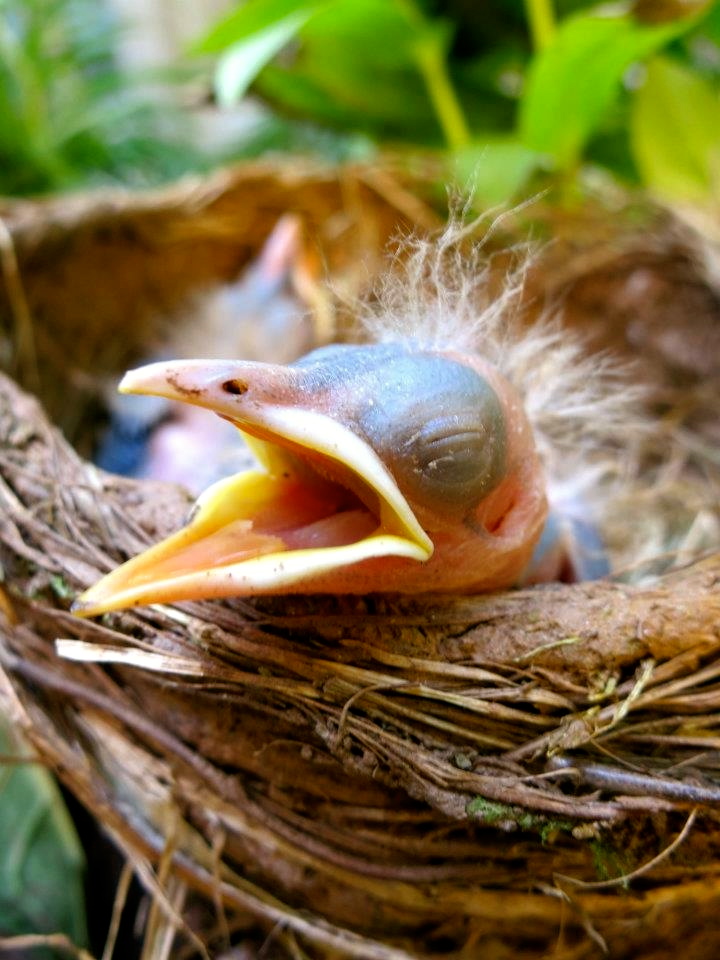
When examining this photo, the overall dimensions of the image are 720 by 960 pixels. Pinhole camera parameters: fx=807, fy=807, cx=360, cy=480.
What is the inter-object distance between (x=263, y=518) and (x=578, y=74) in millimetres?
858

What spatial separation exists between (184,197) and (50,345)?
1.05ft

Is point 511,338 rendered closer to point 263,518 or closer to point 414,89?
point 263,518

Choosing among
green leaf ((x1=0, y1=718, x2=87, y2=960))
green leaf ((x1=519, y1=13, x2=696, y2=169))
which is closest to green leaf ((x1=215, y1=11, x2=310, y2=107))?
green leaf ((x1=519, y1=13, x2=696, y2=169))

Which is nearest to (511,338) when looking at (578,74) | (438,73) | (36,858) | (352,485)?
(352,485)

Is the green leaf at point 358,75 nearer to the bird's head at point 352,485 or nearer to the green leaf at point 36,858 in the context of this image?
the bird's head at point 352,485

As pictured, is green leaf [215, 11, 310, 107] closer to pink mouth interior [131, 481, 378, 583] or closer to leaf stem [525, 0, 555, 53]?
leaf stem [525, 0, 555, 53]

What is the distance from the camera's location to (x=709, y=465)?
1.15 meters

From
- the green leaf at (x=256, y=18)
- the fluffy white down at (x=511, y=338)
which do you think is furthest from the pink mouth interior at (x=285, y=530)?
the green leaf at (x=256, y=18)

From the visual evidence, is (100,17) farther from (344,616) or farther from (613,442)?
(344,616)

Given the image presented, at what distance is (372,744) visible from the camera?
50 cm

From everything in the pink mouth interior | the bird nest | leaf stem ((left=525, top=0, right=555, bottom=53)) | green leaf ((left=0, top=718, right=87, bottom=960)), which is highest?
leaf stem ((left=525, top=0, right=555, bottom=53))

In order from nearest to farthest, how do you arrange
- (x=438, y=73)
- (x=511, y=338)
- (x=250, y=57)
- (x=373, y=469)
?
(x=373, y=469), (x=511, y=338), (x=250, y=57), (x=438, y=73)

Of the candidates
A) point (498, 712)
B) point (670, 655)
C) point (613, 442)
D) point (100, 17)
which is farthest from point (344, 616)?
point (100, 17)

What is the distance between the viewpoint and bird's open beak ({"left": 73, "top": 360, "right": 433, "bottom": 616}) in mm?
443
